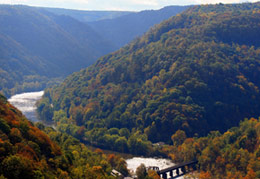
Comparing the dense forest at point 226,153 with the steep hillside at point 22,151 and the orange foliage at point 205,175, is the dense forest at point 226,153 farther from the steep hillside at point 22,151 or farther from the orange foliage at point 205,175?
the steep hillside at point 22,151

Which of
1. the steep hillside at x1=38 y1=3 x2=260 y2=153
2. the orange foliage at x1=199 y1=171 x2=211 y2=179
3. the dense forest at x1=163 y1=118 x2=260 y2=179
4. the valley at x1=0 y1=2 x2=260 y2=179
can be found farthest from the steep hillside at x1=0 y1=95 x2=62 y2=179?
the steep hillside at x1=38 y1=3 x2=260 y2=153

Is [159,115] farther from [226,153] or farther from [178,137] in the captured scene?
[226,153]

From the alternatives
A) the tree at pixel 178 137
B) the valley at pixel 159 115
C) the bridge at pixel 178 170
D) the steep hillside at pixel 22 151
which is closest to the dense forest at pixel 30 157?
the steep hillside at pixel 22 151

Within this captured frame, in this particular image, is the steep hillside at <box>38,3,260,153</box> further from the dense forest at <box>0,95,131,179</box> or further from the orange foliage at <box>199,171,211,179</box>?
the dense forest at <box>0,95,131,179</box>

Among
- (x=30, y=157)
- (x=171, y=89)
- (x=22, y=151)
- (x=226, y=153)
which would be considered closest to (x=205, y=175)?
(x=226, y=153)

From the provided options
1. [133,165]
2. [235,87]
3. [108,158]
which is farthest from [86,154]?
[235,87]
